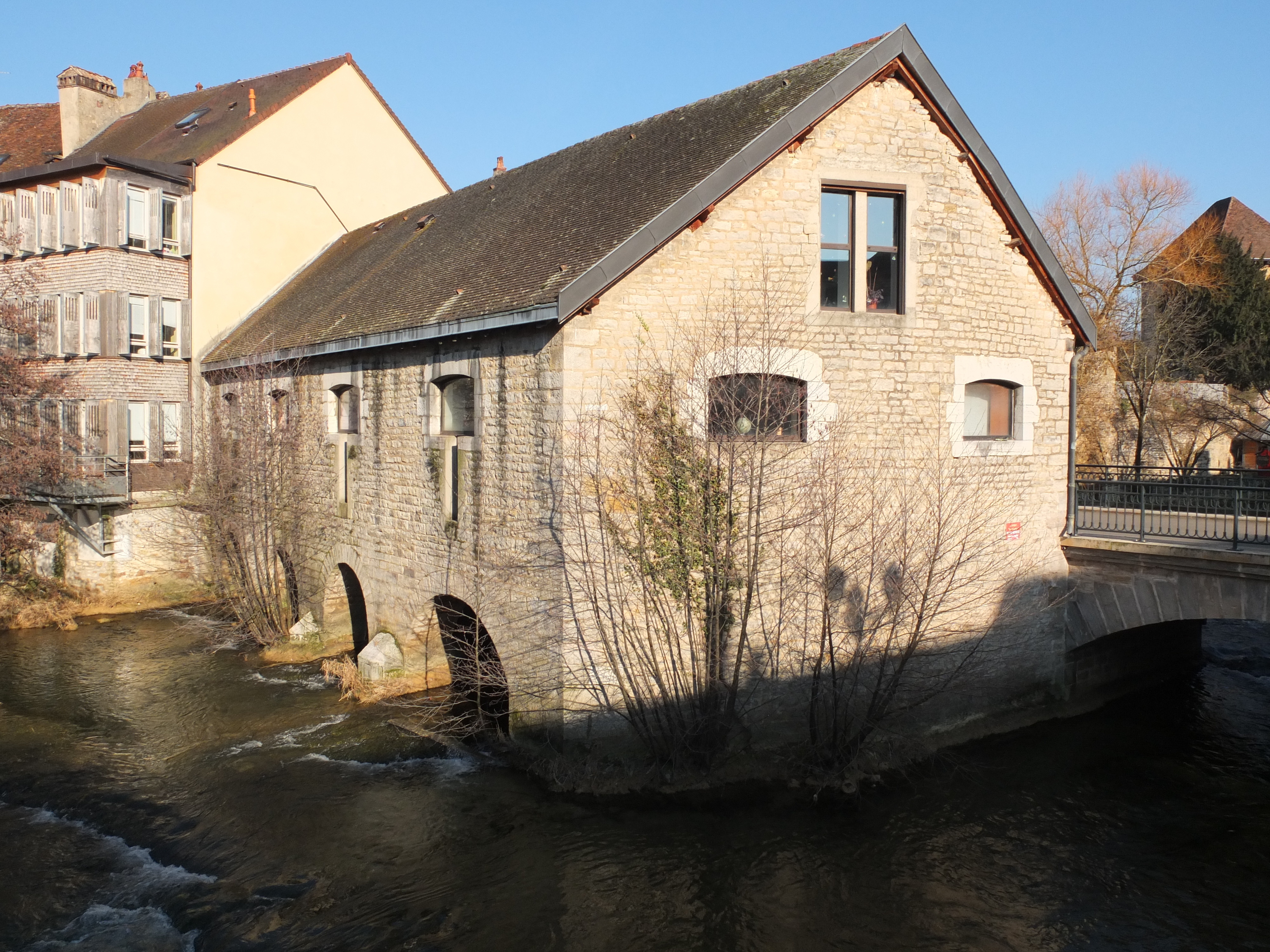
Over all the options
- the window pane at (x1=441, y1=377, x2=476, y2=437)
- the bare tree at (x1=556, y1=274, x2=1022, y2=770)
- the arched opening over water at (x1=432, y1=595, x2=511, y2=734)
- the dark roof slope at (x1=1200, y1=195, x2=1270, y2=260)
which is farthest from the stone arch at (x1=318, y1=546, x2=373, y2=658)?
the dark roof slope at (x1=1200, y1=195, x2=1270, y2=260)

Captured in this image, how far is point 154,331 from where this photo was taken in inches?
752

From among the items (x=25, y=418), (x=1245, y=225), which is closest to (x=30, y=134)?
(x=25, y=418)

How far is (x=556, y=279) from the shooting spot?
9.79 m

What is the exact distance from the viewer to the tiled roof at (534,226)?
10.4m

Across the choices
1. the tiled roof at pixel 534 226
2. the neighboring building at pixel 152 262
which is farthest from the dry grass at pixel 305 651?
the neighboring building at pixel 152 262

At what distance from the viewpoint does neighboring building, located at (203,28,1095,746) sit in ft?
32.1

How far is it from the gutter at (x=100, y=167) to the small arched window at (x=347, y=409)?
780 cm

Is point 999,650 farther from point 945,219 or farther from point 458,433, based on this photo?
point 458,433

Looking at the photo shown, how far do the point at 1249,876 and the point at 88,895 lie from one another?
1053 cm

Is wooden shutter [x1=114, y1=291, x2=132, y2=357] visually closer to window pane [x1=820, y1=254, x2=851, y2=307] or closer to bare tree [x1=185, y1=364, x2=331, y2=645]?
bare tree [x1=185, y1=364, x2=331, y2=645]

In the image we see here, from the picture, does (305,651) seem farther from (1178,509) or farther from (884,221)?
(1178,509)

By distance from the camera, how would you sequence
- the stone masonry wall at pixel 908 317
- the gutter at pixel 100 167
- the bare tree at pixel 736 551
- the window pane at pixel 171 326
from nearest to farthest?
the bare tree at pixel 736 551 < the stone masonry wall at pixel 908 317 < the gutter at pixel 100 167 < the window pane at pixel 171 326

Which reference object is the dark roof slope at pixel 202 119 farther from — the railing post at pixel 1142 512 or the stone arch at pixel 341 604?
the railing post at pixel 1142 512

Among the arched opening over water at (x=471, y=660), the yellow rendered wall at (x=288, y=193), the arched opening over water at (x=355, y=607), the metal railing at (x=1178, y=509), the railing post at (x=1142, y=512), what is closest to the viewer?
the metal railing at (x=1178, y=509)
